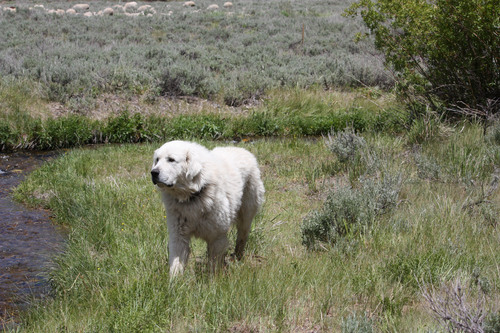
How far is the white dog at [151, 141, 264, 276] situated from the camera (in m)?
4.68

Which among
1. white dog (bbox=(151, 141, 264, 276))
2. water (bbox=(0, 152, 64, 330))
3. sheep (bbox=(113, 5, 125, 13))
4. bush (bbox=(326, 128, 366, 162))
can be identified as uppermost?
white dog (bbox=(151, 141, 264, 276))

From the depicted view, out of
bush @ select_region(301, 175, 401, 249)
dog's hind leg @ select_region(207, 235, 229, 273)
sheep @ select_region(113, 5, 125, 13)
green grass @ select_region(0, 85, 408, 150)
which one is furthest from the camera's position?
sheep @ select_region(113, 5, 125, 13)

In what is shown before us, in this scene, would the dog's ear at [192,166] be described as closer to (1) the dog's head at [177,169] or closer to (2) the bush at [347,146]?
(1) the dog's head at [177,169]

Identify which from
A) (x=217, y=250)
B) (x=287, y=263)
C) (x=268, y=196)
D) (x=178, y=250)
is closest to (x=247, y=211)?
(x=217, y=250)

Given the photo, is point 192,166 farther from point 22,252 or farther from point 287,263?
point 22,252

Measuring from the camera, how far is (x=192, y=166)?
4730 millimetres

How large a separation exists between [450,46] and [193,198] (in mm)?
6812

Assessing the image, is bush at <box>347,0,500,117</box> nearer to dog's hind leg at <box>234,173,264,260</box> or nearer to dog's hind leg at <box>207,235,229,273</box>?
dog's hind leg at <box>234,173,264,260</box>

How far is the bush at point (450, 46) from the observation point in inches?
346

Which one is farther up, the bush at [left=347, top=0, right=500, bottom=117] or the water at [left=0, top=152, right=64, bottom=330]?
the bush at [left=347, top=0, right=500, bottom=117]

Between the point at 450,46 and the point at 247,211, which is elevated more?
the point at 450,46

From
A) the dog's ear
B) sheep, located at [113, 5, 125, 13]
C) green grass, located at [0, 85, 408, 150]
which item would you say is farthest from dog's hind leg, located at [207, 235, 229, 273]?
sheep, located at [113, 5, 125, 13]

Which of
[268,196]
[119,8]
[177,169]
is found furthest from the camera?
[119,8]

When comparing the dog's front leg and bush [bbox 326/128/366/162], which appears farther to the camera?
bush [bbox 326/128/366/162]
